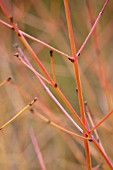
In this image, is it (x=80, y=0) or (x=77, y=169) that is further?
(x=80, y=0)

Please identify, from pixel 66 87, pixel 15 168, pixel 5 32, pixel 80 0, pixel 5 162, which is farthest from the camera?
pixel 66 87

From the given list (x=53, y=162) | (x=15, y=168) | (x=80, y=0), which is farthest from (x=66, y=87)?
(x=15, y=168)

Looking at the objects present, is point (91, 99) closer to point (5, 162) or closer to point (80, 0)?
point (5, 162)

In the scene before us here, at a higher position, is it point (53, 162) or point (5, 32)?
point (5, 32)

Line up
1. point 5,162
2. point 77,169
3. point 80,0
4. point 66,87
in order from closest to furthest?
point 5,162
point 77,169
point 80,0
point 66,87

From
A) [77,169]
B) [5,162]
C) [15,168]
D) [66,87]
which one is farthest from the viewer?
[66,87]

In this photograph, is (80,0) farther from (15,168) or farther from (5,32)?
(15,168)

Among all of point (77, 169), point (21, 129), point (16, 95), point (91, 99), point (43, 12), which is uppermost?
point (43, 12)

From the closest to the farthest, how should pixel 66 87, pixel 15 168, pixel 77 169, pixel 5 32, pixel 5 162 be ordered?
pixel 5 162, pixel 15 168, pixel 5 32, pixel 77 169, pixel 66 87

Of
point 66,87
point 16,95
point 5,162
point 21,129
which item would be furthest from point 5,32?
point 66,87
